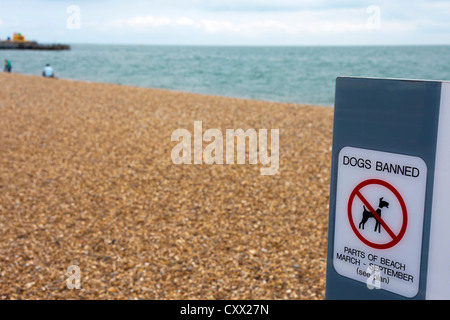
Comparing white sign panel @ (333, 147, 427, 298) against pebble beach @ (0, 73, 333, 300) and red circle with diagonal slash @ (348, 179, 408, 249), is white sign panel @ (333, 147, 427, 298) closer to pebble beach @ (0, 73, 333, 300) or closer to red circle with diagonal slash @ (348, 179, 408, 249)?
red circle with diagonal slash @ (348, 179, 408, 249)

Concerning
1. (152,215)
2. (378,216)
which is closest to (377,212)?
(378,216)

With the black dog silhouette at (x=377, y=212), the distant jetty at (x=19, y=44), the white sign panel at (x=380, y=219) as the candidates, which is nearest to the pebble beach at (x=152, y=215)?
the white sign panel at (x=380, y=219)

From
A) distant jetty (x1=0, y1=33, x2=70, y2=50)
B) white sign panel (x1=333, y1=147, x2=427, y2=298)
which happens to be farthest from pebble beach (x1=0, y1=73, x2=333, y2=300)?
distant jetty (x1=0, y1=33, x2=70, y2=50)

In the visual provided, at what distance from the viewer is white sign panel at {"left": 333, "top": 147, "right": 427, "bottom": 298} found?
A: 178 cm

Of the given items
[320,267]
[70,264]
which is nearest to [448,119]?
[320,267]

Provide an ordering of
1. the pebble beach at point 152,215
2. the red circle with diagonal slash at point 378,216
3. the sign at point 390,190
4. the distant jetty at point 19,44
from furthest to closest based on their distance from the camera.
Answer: the distant jetty at point 19,44
the pebble beach at point 152,215
the red circle with diagonal slash at point 378,216
the sign at point 390,190

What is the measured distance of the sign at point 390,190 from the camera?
168cm

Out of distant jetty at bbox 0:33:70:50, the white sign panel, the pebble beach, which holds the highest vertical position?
distant jetty at bbox 0:33:70:50

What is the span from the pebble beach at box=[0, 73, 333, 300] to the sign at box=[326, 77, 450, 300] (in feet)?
11.8

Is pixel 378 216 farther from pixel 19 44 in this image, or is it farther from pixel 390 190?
pixel 19 44

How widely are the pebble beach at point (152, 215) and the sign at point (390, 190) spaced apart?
11.8ft

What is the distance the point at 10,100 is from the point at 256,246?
1435 centimetres

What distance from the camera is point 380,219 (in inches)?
74.3

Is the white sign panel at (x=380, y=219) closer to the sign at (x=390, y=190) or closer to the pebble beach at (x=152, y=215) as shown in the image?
the sign at (x=390, y=190)
